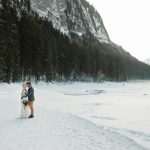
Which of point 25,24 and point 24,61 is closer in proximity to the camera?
point 24,61

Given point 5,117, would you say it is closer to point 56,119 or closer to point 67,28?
point 56,119

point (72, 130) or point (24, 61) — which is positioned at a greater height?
point (24, 61)

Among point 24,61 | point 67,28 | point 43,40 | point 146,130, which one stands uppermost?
point 67,28

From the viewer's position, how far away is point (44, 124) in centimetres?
1550

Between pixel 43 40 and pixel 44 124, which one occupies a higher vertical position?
pixel 43 40

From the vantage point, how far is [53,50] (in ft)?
264

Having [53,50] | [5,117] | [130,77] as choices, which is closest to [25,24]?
[53,50]

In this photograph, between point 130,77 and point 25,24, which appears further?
point 130,77

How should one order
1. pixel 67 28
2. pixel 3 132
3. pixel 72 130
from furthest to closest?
pixel 67 28 < pixel 72 130 < pixel 3 132

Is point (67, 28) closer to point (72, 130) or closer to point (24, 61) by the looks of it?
point (24, 61)

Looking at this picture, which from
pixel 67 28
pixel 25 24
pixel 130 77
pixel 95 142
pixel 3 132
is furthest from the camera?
pixel 67 28

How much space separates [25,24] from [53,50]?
41.2ft

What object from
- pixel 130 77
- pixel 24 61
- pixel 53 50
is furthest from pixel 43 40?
pixel 130 77

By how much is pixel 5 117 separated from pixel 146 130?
7.81m
